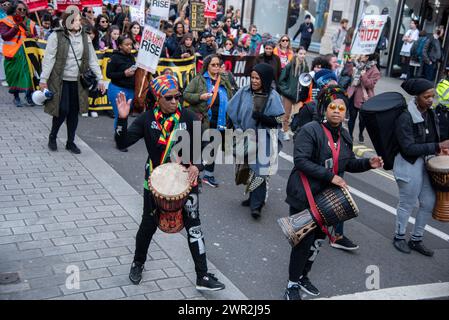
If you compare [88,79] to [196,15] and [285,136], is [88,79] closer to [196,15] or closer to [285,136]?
[285,136]

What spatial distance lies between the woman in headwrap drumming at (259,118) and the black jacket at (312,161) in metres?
1.78

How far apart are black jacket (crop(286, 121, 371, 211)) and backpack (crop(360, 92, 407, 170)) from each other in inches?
45.2

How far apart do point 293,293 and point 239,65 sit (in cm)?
763

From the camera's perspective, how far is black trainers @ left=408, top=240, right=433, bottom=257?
592 cm

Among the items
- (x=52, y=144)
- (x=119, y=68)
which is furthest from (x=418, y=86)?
(x=52, y=144)

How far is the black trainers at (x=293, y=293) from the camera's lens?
4633mm

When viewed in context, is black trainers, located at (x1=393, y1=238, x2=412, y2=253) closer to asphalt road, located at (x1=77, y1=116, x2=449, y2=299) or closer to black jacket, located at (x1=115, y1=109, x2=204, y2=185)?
asphalt road, located at (x1=77, y1=116, x2=449, y2=299)

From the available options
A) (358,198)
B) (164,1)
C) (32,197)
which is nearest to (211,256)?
(32,197)

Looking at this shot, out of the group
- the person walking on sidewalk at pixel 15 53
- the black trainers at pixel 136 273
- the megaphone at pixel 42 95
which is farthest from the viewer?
the person walking on sidewalk at pixel 15 53

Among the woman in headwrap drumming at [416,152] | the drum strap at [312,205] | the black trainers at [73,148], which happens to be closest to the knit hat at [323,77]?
the woman in headwrap drumming at [416,152]

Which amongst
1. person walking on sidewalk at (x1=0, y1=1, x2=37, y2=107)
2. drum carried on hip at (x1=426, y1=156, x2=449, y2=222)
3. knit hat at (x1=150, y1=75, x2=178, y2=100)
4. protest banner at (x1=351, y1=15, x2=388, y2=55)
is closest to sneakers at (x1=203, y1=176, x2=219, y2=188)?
drum carried on hip at (x1=426, y1=156, x2=449, y2=222)

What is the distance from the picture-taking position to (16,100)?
10914mm

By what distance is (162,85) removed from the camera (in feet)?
14.6

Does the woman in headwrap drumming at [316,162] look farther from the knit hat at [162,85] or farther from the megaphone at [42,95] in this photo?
the megaphone at [42,95]
